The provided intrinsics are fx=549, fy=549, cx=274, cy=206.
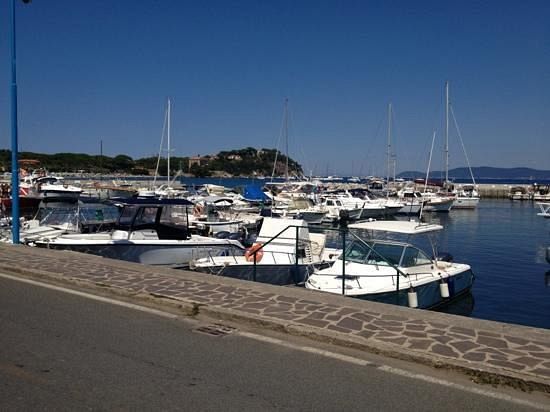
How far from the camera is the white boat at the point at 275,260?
16875mm

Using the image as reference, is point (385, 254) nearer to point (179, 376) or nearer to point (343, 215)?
point (179, 376)

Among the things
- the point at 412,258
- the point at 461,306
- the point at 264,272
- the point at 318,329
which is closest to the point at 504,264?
the point at 461,306

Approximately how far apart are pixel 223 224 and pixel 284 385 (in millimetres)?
27945

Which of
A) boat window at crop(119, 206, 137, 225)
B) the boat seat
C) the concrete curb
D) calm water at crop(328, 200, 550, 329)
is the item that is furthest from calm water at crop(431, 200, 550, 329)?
the concrete curb

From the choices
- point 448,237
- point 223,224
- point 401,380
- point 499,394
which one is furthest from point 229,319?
point 448,237

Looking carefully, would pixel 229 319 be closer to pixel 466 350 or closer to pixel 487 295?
pixel 466 350

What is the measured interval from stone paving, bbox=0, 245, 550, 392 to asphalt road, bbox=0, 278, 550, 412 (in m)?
0.56

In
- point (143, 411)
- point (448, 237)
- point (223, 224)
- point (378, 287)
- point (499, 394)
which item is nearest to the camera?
point (143, 411)

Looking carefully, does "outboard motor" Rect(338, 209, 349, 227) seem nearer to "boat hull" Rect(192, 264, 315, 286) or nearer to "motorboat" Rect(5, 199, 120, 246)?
"motorboat" Rect(5, 199, 120, 246)

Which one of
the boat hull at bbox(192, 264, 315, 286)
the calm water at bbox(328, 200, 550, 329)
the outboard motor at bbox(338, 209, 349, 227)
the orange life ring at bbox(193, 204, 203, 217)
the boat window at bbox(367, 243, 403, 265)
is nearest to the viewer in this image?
the boat window at bbox(367, 243, 403, 265)

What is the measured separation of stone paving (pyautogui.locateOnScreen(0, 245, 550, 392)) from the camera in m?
5.89

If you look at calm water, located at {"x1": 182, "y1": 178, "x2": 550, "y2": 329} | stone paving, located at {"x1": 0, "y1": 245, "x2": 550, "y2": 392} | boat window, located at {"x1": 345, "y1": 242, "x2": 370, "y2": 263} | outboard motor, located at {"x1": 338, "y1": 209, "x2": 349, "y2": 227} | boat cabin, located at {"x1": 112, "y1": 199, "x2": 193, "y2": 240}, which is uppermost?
boat cabin, located at {"x1": 112, "y1": 199, "x2": 193, "y2": 240}

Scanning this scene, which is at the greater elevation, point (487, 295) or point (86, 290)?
point (86, 290)

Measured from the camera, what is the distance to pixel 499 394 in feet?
17.1
